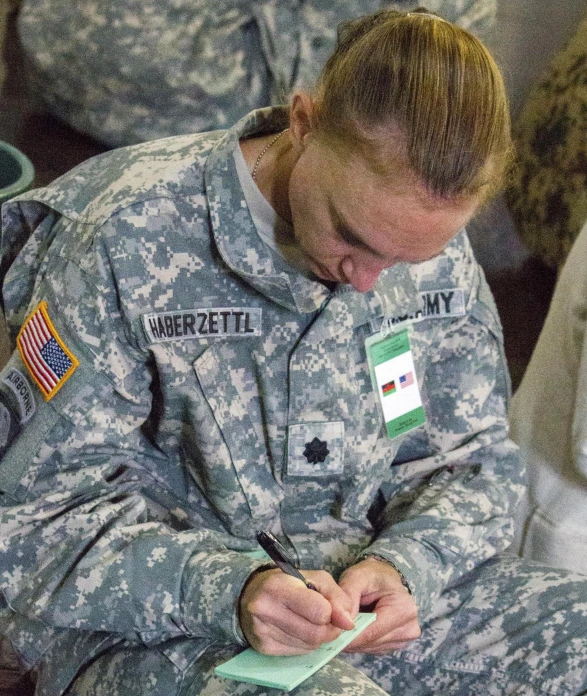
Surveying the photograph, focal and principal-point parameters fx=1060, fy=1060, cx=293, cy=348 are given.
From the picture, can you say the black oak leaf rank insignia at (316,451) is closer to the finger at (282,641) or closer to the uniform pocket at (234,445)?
the uniform pocket at (234,445)

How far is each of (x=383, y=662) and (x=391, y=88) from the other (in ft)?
2.54

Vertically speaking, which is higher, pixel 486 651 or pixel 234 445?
pixel 234 445

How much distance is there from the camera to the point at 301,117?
1.20 m

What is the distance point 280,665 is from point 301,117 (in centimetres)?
62

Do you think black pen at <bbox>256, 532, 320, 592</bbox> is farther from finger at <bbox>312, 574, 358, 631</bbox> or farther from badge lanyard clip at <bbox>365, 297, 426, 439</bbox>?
badge lanyard clip at <bbox>365, 297, 426, 439</bbox>

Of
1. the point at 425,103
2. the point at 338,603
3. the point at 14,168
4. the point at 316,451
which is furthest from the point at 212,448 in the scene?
the point at 14,168

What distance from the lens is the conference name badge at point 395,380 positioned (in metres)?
1.43

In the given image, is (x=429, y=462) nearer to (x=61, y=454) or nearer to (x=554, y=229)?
(x=61, y=454)

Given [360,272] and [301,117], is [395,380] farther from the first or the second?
[301,117]

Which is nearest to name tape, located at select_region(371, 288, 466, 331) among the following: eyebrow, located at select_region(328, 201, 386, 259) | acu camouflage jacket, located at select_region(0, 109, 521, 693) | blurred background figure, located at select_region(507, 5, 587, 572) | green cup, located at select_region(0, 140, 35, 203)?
acu camouflage jacket, located at select_region(0, 109, 521, 693)

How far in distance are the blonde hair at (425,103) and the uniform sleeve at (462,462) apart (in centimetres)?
43

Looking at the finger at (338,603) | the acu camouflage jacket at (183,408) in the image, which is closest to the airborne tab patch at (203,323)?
the acu camouflage jacket at (183,408)

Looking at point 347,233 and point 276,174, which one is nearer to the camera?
point 347,233

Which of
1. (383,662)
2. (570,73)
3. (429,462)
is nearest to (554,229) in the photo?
(570,73)
